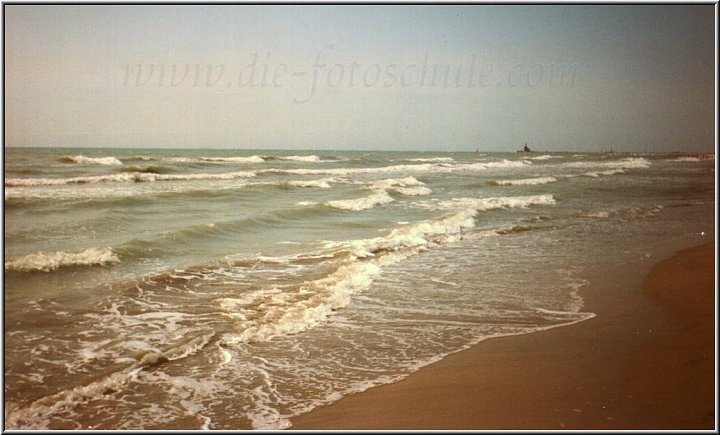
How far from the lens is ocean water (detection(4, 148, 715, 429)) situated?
135 inches

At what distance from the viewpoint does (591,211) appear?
43.6 feet

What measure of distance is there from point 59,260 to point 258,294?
3.16m

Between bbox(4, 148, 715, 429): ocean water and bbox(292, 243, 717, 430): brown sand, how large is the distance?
235 millimetres

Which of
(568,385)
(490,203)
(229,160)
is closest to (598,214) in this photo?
(490,203)

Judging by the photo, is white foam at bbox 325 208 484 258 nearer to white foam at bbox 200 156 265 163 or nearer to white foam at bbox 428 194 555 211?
white foam at bbox 428 194 555 211

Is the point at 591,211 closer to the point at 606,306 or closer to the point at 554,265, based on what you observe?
the point at 554,265

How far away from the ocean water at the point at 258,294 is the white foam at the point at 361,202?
0.44m

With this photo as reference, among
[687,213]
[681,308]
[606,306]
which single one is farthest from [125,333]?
[687,213]

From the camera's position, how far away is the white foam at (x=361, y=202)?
1347cm

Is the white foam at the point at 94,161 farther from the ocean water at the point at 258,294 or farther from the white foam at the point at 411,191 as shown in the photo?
the white foam at the point at 411,191

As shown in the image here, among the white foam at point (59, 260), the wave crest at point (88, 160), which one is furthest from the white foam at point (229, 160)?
the white foam at point (59, 260)

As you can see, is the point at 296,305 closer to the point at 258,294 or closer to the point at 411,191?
the point at 258,294

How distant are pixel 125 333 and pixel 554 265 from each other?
18.5 feet

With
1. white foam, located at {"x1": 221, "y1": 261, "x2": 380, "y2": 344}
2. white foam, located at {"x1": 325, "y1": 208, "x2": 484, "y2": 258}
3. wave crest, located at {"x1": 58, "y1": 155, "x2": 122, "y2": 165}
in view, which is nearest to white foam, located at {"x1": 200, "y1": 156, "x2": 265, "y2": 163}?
wave crest, located at {"x1": 58, "y1": 155, "x2": 122, "y2": 165}
